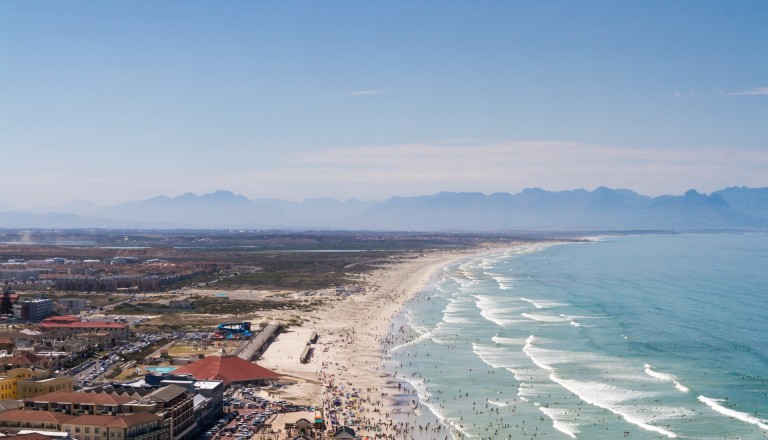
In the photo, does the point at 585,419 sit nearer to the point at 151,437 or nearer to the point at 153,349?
the point at 151,437

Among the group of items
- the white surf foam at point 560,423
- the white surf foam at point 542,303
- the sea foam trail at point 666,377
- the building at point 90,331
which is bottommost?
the white surf foam at point 560,423

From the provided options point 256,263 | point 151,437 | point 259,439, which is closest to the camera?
point 151,437

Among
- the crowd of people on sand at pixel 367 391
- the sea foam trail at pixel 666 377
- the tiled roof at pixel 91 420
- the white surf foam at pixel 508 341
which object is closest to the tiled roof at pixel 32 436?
the tiled roof at pixel 91 420

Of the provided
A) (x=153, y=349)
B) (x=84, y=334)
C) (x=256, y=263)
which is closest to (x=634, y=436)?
(x=153, y=349)

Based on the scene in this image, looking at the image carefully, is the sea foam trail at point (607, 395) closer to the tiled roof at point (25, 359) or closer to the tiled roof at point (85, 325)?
the tiled roof at point (25, 359)

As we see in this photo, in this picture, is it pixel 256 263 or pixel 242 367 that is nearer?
pixel 242 367

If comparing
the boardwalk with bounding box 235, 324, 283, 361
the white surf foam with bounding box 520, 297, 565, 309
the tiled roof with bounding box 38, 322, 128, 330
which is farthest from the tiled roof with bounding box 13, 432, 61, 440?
the white surf foam with bounding box 520, 297, 565, 309
